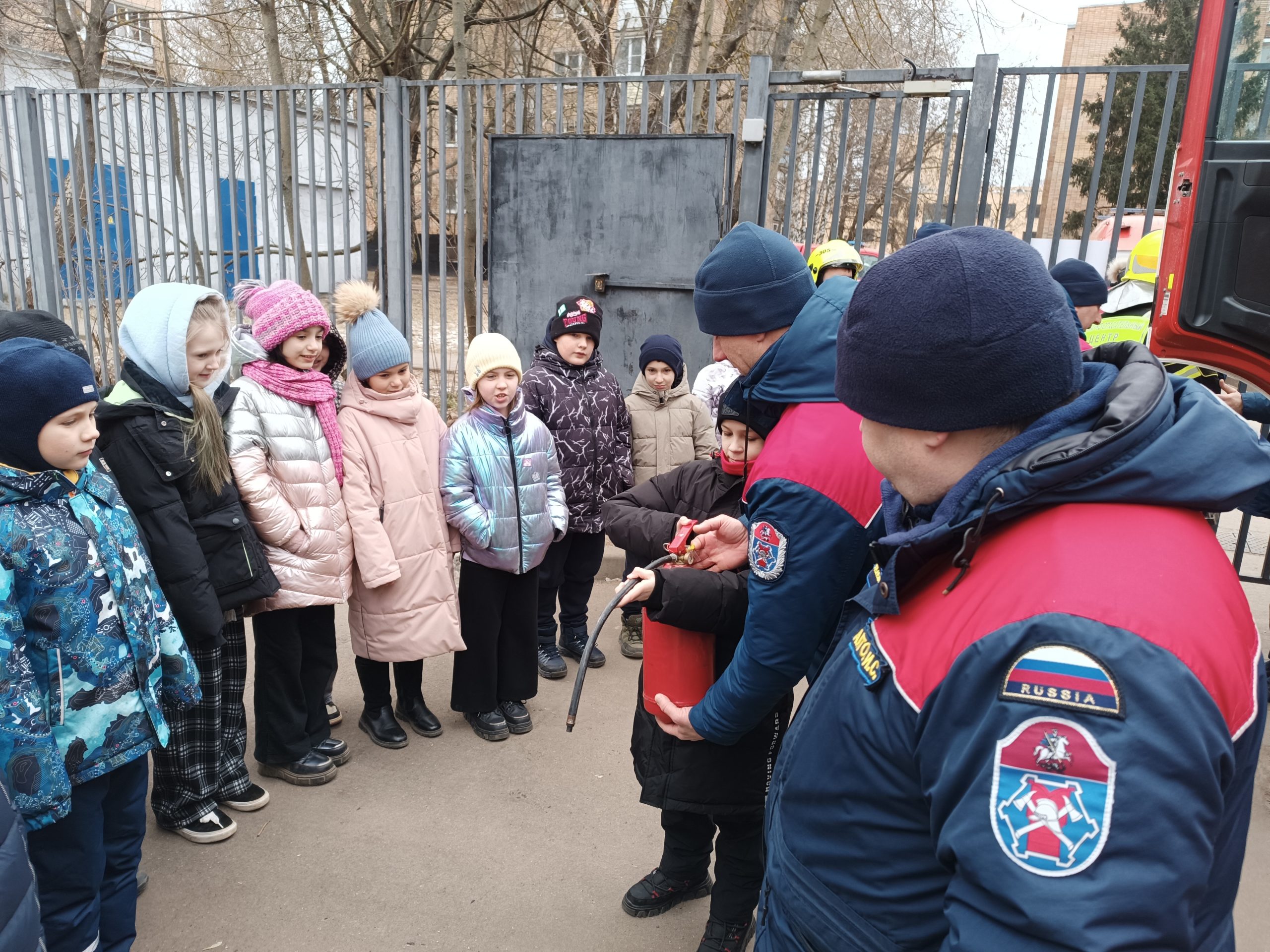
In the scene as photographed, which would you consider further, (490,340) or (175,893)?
(490,340)

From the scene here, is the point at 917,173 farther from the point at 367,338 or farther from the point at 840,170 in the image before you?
the point at 367,338

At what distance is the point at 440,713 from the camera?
4.01 metres

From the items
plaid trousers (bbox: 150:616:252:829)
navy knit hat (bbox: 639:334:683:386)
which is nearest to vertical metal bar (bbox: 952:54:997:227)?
navy knit hat (bbox: 639:334:683:386)

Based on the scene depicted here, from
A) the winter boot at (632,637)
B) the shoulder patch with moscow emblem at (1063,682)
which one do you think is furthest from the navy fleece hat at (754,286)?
the winter boot at (632,637)

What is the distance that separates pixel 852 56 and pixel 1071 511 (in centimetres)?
1580

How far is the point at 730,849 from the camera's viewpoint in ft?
8.34

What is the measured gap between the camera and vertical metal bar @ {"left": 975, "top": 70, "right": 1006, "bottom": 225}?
4.87 meters

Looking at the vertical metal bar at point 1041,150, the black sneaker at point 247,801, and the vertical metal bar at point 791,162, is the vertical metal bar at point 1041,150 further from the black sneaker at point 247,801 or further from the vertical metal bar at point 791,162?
the black sneaker at point 247,801

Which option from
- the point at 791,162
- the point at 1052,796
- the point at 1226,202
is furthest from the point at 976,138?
the point at 1052,796

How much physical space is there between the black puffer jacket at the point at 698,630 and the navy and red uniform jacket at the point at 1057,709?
3.15 feet

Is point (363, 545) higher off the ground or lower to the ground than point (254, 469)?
lower

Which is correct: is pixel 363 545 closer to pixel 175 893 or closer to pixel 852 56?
pixel 175 893

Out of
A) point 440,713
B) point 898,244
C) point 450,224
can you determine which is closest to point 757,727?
point 440,713

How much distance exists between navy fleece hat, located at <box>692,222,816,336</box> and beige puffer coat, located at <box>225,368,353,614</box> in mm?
1814
